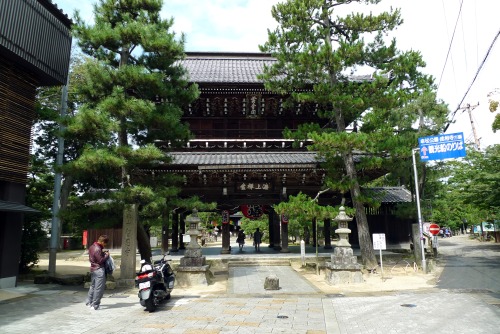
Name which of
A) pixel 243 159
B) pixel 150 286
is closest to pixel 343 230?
pixel 243 159

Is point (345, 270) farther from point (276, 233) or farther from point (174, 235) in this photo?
point (174, 235)

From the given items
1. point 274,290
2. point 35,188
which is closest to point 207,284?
point 274,290

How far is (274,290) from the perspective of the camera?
35.9 feet

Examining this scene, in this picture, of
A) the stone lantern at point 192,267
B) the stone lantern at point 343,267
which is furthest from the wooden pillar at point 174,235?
the stone lantern at point 343,267

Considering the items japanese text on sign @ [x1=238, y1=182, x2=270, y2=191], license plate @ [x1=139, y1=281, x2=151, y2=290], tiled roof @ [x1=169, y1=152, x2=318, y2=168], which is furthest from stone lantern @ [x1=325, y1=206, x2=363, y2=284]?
license plate @ [x1=139, y1=281, x2=151, y2=290]

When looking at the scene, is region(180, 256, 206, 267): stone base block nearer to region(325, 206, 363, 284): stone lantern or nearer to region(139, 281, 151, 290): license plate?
region(139, 281, 151, 290): license plate

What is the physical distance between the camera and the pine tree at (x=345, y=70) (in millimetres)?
13539

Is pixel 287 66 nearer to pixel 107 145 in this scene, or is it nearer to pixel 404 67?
pixel 404 67

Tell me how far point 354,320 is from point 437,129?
15784mm

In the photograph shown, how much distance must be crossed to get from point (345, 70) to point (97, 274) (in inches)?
491

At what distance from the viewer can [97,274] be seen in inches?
337

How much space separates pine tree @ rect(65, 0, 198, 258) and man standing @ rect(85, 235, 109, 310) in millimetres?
2663

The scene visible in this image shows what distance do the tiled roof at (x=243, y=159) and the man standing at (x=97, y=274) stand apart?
735 cm

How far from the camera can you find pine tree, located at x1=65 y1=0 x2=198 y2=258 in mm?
11000
